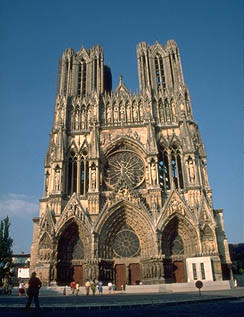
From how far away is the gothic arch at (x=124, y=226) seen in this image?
21953 millimetres

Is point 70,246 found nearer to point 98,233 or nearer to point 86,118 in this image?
point 98,233

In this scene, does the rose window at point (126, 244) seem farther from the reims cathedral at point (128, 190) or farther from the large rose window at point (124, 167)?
the large rose window at point (124, 167)

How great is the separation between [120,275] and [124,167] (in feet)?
30.8

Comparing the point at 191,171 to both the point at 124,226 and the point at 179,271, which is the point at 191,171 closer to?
the point at 124,226

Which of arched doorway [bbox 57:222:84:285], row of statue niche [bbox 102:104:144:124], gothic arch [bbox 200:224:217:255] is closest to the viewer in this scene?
gothic arch [bbox 200:224:217:255]

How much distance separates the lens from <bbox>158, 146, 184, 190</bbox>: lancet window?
997 inches

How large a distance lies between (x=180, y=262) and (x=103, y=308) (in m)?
14.5

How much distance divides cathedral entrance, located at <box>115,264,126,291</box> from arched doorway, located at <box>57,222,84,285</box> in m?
2.76

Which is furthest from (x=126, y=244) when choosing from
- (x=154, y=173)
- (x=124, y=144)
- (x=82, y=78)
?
(x=82, y=78)

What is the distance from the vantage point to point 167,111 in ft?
93.8

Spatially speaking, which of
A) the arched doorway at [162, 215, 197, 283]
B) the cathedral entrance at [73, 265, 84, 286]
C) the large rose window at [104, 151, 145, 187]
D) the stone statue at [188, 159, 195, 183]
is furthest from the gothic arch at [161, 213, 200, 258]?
the cathedral entrance at [73, 265, 84, 286]

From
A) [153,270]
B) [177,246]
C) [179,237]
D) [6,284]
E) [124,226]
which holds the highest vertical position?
[124,226]

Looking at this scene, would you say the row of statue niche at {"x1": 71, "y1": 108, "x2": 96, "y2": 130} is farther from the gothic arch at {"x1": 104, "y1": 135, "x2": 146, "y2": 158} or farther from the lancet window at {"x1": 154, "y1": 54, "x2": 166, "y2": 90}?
the lancet window at {"x1": 154, "y1": 54, "x2": 166, "y2": 90}

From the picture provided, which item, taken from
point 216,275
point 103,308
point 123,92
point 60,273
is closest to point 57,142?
point 123,92
